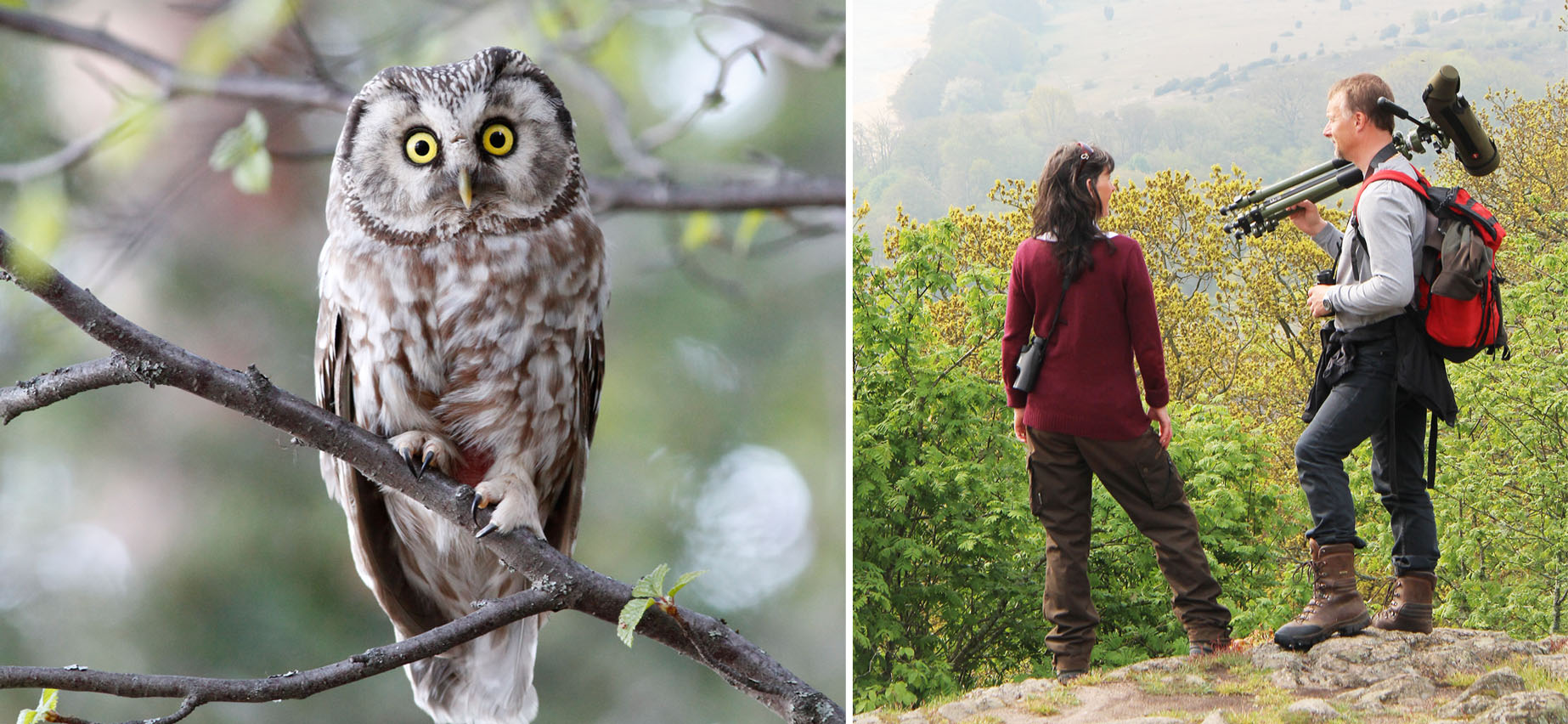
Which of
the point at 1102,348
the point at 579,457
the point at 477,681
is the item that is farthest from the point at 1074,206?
the point at 477,681

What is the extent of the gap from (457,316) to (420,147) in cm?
20

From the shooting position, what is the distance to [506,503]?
1351 millimetres

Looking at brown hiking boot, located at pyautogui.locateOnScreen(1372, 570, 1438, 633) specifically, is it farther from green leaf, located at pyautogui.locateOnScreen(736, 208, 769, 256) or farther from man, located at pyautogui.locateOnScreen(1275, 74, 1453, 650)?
green leaf, located at pyautogui.locateOnScreen(736, 208, 769, 256)

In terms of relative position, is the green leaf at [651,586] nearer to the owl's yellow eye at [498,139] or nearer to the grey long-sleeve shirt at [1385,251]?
the owl's yellow eye at [498,139]

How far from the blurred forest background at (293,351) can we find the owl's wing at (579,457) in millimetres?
122

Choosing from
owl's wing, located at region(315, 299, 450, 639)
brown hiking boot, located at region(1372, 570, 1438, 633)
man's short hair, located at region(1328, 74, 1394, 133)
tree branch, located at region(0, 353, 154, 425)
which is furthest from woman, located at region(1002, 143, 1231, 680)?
tree branch, located at region(0, 353, 154, 425)

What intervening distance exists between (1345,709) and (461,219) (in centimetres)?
152

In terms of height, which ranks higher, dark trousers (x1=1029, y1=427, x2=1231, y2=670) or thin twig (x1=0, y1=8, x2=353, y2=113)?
thin twig (x1=0, y1=8, x2=353, y2=113)

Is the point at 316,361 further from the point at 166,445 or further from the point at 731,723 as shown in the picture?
the point at 731,723

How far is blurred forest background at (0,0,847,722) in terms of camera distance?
62.7 inches

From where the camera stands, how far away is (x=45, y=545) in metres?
1.58

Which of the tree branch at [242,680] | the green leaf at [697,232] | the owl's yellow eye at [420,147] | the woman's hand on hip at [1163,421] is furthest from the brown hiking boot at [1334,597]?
the owl's yellow eye at [420,147]

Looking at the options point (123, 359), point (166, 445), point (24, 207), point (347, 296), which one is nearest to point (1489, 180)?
point (347, 296)

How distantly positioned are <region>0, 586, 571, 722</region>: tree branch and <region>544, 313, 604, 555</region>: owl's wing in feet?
→ 1.28
